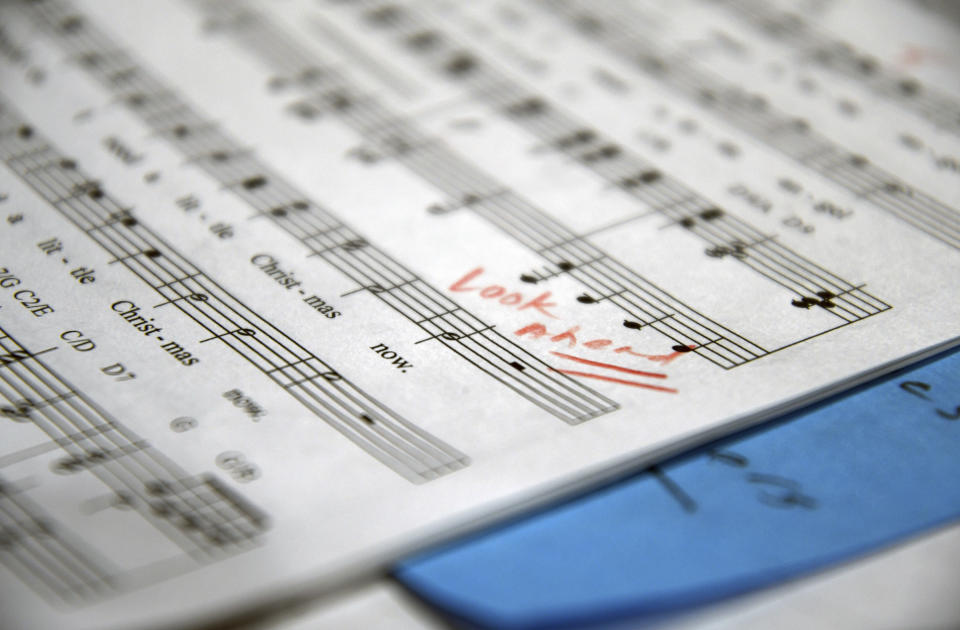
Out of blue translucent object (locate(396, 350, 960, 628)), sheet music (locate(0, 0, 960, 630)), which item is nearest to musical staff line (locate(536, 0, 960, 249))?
sheet music (locate(0, 0, 960, 630))

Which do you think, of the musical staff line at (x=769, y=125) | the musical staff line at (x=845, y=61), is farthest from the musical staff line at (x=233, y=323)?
the musical staff line at (x=845, y=61)

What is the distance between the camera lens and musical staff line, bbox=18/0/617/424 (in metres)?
0.52

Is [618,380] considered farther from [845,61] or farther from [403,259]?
[845,61]

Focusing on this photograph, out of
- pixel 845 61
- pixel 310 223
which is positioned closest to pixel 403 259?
pixel 310 223

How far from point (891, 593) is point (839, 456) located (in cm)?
8

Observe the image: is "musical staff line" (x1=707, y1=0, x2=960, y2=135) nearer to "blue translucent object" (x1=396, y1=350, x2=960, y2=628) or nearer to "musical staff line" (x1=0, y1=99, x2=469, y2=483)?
"blue translucent object" (x1=396, y1=350, x2=960, y2=628)

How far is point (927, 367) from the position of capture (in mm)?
544

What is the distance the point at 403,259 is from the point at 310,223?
0.07m

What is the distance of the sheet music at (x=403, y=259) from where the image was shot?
0.45 meters

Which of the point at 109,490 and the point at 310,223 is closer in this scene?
the point at 109,490

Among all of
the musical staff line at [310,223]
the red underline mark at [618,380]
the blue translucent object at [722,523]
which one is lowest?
the blue translucent object at [722,523]

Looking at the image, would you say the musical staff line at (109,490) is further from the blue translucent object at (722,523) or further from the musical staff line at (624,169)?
the musical staff line at (624,169)

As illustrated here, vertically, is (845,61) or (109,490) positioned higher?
(845,61)

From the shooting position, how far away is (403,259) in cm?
61
